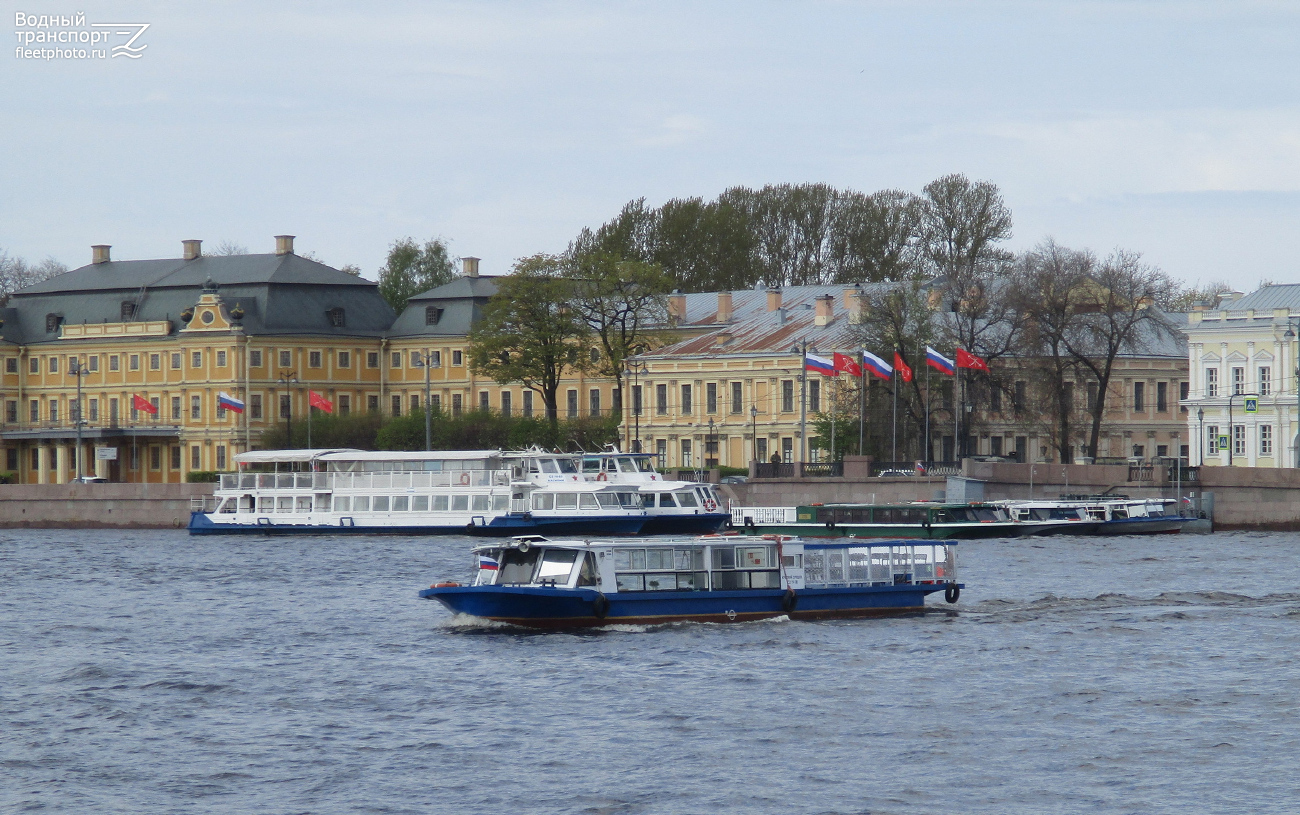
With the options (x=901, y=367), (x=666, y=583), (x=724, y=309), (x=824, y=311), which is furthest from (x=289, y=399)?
(x=666, y=583)

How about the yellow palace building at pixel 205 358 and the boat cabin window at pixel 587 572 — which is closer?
the boat cabin window at pixel 587 572

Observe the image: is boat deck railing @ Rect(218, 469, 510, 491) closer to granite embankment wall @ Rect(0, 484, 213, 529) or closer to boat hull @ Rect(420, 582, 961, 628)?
granite embankment wall @ Rect(0, 484, 213, 529)

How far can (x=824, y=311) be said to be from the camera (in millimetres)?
99250

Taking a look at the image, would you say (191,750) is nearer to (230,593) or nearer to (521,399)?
(230,593)

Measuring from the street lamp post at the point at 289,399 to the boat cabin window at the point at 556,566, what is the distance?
220 feet

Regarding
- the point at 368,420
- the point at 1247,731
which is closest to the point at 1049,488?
the point at 368,420

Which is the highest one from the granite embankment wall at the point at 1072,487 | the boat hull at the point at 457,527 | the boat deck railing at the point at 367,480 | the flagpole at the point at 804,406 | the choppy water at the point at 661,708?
the flagpole at the point at 804,406

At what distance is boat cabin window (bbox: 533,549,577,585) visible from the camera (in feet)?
131

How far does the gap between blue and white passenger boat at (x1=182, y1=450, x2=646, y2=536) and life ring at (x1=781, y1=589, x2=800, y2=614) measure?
3154cm

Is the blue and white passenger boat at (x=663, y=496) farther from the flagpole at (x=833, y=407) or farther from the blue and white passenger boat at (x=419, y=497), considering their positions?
the flagpole at (x=833, y=407)

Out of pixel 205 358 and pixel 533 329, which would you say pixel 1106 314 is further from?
pixel 205 358

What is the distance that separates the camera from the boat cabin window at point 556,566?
40.1 meters

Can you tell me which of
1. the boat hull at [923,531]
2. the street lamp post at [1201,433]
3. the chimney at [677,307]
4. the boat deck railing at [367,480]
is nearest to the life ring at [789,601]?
the boat hull at [923,531]

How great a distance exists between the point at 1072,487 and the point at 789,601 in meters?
38.7
